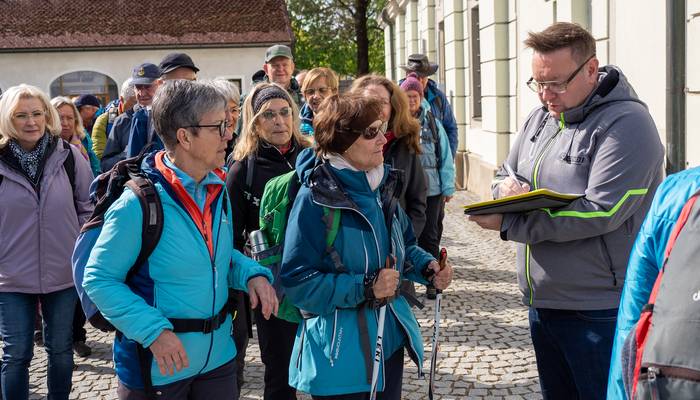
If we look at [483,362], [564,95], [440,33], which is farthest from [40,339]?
[440,33]

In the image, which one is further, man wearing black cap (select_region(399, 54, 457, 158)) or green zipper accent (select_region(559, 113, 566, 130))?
man wearing black cap (select_region(399, 54, 457, 158))

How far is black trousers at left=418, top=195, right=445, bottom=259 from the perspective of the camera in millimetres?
6730

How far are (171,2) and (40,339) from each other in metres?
27.7

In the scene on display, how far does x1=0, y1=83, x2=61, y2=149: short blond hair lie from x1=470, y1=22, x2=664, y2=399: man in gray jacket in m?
2.80

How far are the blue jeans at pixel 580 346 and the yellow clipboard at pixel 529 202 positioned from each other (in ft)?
1.50

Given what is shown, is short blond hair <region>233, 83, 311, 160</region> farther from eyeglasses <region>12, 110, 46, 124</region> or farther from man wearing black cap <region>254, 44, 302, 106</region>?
man wearing black cap <region>254, 44, 302, 106</region>

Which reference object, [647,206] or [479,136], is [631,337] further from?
[479,136]

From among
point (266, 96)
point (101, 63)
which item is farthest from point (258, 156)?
point (101, 63)

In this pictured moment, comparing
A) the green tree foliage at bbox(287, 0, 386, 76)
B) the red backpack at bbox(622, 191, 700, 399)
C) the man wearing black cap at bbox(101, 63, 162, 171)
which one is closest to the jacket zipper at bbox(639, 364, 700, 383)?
the red backpack at bbox(622, 191, 700, 399)

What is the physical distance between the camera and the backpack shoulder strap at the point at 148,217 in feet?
8.57

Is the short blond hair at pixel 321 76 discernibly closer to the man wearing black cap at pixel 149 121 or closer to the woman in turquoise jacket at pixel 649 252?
the man wearing black cap at pixel 149 121

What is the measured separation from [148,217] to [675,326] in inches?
71.3

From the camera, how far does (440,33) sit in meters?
18.2

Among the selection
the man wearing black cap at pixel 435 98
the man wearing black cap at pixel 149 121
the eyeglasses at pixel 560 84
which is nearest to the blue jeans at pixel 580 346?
the eyeglasses at pixel 560 84
